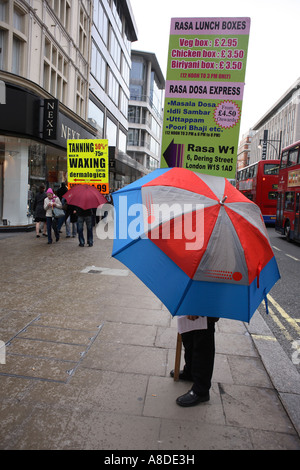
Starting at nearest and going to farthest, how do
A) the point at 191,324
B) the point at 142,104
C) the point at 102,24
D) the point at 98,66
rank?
the point at 191,324 < the point at 98,66 < the point at 102,24 < the point at 142,104

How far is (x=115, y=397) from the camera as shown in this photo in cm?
305

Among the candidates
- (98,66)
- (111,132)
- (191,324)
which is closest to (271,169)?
(98,66)

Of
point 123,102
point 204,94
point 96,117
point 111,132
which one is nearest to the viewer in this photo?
point 204,94

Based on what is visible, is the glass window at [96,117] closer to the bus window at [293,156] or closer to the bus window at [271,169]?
the bus window at [271,169]

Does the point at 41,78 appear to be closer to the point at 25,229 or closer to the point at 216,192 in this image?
the point at 25,229

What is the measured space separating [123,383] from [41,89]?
13.1m

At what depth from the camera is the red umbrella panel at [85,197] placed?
388 inches

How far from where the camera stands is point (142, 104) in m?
58.6

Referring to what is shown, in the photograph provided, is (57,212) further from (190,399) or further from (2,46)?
(190,399)

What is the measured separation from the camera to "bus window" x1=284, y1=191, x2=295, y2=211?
16.0 meters

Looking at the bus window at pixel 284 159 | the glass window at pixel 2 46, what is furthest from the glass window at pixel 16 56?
the bus window at pixel 284 159

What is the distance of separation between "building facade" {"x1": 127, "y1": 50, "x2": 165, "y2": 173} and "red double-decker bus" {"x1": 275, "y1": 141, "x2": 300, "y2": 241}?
39093mm
